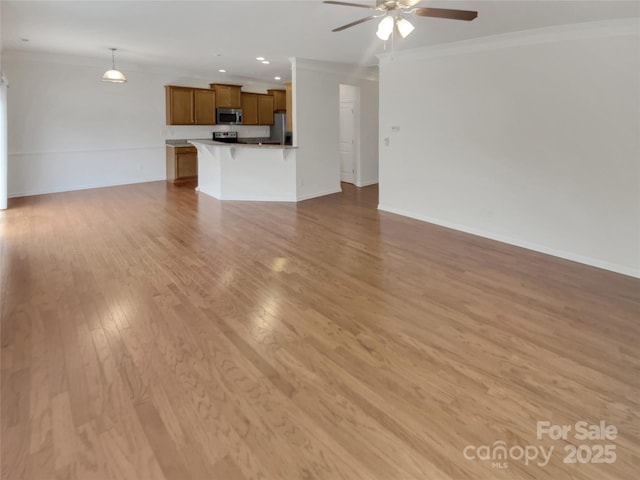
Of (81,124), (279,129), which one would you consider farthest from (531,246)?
(81,124)

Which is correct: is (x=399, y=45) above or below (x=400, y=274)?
above

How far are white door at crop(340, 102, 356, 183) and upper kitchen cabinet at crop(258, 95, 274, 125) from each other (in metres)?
2.27

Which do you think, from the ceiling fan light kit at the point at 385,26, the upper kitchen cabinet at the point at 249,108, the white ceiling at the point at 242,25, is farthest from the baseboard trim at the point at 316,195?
the ceiling fan light kit at the point at 385,26

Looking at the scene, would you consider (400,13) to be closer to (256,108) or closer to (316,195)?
(316,195)

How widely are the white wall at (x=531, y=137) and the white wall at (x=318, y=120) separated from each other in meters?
1.42

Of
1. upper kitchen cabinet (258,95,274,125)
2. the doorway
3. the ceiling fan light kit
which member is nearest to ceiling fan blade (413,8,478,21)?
the ceiling fan light kit

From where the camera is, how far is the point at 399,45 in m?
5.26

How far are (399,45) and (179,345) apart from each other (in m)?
4.65

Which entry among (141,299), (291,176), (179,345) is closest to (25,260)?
(141,299)

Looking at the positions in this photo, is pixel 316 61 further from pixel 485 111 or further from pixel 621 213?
pixel 621 213

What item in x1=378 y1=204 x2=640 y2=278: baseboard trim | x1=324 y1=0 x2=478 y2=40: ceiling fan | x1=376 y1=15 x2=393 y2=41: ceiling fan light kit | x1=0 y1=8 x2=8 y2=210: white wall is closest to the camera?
x1=324 y1=0 x2=478 y2=40: ceiling fan

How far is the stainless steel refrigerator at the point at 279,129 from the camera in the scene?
1004cm

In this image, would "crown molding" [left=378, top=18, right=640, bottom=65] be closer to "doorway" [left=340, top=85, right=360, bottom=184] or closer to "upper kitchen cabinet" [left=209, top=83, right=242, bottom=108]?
"doorway" [left=340, top=85, right=360, bottom=184]

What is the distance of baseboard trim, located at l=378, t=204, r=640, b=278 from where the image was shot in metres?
3.94
